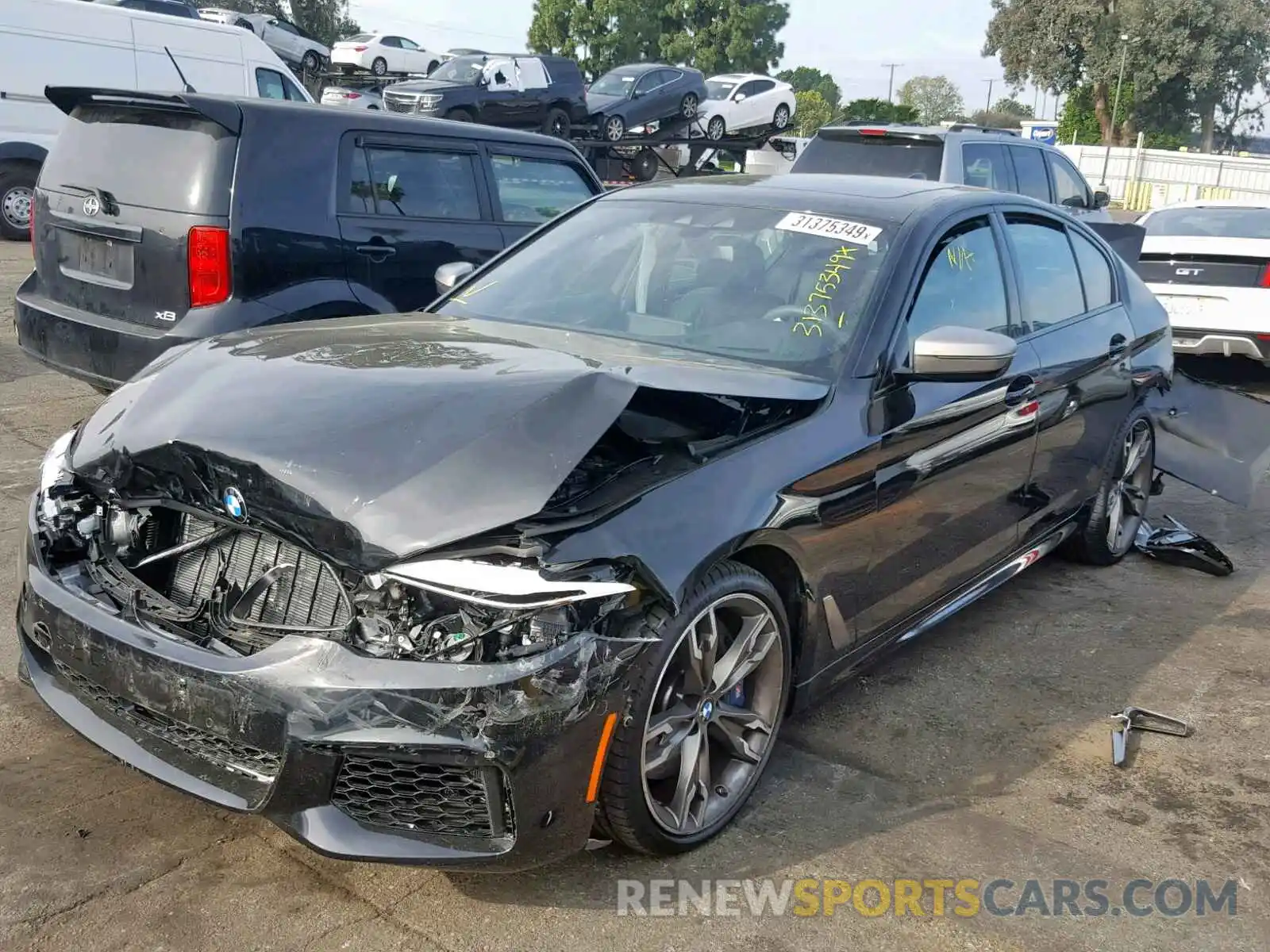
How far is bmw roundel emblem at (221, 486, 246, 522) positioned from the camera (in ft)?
8.84

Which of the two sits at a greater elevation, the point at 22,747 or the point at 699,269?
the point at 699,269

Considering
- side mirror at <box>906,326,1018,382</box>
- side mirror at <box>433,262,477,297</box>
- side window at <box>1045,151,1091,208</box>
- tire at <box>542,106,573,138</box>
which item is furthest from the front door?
tire at <box>542,106,573,138</box>

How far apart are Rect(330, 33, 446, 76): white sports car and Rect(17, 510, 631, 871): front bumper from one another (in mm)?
28675

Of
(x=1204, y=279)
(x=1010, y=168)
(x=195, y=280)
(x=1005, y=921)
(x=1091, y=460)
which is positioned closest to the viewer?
(x=1005, y=921)

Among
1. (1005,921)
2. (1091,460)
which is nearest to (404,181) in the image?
(1091,460)

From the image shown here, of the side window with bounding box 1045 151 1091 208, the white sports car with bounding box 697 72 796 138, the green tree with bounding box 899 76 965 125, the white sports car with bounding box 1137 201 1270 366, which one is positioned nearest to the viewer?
the white sports car with bounding box 1137 201 1270 366

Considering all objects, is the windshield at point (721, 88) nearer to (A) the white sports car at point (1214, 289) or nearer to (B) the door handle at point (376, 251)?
(A) the white sports car at point (1214, 289)

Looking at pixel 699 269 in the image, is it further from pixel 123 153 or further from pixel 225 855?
pixel 123 153

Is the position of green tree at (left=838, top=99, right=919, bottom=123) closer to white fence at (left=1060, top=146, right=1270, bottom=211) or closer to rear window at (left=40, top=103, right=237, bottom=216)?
white fence at (left=1060, top=146, right=1270, bottom=211)

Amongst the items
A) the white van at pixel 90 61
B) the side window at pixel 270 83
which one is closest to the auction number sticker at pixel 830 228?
the white van at pixel 90 61

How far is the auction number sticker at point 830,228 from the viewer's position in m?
3.89

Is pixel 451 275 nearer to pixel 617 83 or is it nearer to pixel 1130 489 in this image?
pixel 1130 489

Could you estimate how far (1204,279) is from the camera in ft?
30.9

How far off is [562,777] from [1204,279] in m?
8.58
